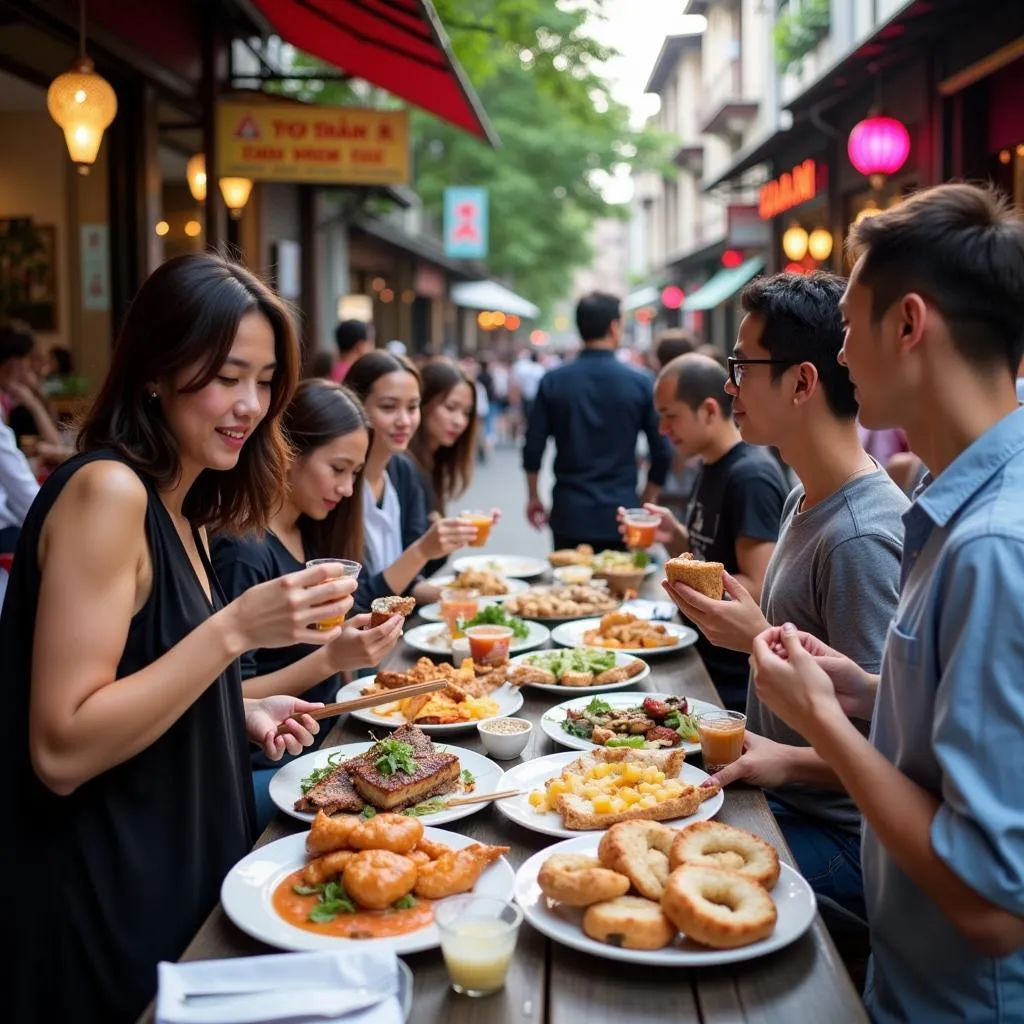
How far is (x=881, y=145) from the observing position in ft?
35.5

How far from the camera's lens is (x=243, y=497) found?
2969 millimetres

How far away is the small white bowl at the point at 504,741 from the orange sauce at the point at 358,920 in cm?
90

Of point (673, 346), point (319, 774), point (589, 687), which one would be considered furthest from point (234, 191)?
point (319, 774)

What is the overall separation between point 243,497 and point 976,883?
1986 mm

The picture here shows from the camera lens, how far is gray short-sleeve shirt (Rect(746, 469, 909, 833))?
116 inches

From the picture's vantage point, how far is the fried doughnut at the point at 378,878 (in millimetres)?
2180

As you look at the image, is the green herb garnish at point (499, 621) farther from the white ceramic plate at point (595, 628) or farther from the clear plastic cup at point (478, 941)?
the clear plastic cup at point (478, 941)

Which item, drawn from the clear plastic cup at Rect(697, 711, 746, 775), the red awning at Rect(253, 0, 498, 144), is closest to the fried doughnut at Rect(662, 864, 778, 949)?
the clear plastic cup at Rect(697, 711, 746, 775)

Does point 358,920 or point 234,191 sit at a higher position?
point 234,191

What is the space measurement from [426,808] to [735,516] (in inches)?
90.5

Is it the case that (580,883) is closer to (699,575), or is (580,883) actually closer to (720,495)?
(699,575)

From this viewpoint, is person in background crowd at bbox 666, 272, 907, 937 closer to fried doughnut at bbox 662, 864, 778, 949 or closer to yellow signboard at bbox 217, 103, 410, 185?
fried doughnut at bbox 662, 864, 778, 949

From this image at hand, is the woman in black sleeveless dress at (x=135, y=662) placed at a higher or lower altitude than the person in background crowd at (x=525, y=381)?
lower

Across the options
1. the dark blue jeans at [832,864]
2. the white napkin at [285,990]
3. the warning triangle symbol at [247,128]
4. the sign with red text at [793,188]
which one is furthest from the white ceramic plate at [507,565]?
the sign with red text at [793,188]
